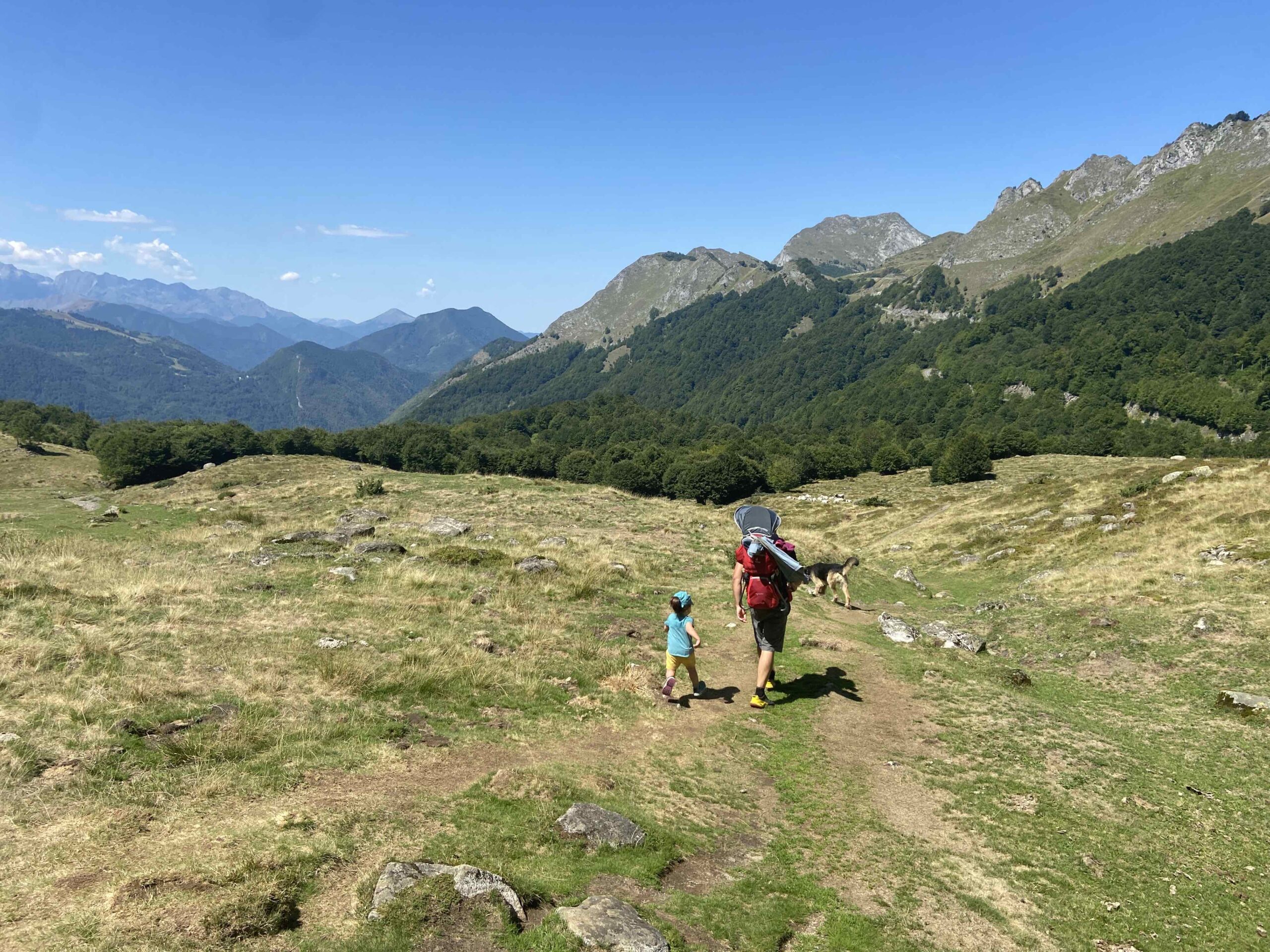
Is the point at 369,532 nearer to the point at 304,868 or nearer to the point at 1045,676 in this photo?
the point at 304,868

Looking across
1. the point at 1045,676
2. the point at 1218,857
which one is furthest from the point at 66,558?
the point at 1045,676

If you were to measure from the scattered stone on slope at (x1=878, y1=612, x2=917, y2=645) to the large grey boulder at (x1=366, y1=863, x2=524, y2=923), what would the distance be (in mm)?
16296

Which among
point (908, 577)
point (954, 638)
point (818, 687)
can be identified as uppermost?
point (818, 687)

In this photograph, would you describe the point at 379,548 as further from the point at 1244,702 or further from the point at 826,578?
the point at 1244,702

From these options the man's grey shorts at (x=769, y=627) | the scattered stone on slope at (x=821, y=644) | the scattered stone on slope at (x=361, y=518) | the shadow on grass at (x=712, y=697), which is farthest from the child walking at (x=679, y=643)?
the scattered stone on slope at (x=361, y=518)

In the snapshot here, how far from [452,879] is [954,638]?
17.8 m

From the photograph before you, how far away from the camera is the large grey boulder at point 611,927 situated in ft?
19.7

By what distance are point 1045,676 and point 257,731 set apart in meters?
19.3

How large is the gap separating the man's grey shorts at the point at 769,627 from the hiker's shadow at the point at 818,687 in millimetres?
1686

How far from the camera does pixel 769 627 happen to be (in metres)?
13.2

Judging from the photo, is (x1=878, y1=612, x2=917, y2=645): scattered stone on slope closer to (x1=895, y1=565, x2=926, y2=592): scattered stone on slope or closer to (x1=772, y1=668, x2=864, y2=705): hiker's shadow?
(x1=772, y1=668, x2=864, y2=705): hiker's shadow

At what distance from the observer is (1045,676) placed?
1708cm

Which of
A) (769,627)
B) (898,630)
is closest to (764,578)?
(769,627)

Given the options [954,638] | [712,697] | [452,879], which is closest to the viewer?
[452,879]
